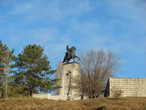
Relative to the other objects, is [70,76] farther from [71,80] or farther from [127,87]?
[127,87]

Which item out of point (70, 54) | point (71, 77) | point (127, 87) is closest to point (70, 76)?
point (71, 77)

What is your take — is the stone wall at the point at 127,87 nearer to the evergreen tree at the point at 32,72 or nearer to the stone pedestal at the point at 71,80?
the stone pedestal at the point at 71,80

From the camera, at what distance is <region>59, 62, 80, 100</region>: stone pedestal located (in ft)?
92.0

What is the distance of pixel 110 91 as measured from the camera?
2283 centimetres

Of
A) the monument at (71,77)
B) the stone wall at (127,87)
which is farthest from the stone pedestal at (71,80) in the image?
the stone wall at (127,87)

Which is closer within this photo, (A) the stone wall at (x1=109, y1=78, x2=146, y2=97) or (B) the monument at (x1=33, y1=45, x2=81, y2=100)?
(A) the stone wall at (x1=109, y1=78, x2=146, y2=97)

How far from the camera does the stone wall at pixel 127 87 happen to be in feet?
73.6

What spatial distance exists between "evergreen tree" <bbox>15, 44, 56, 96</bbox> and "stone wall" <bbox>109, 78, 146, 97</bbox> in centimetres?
1150

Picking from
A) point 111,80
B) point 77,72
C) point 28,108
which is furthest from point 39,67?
point 28,108

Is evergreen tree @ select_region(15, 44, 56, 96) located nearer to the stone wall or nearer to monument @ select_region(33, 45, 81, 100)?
monument @ select_region(33, 45, 81, 100)

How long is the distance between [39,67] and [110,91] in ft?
42.1

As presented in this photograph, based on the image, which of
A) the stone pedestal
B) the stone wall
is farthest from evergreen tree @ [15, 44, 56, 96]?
the stone wall

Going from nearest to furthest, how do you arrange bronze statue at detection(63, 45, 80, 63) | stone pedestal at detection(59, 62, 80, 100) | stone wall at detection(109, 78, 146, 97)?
stone wall at detection(109, 78, 146, 97), stone pedestal at detection(59, 62, 80, 100), bronze statue at detection(63, 45, 80, 63)

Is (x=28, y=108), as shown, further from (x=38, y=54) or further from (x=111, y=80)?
(x=38, y=54)
